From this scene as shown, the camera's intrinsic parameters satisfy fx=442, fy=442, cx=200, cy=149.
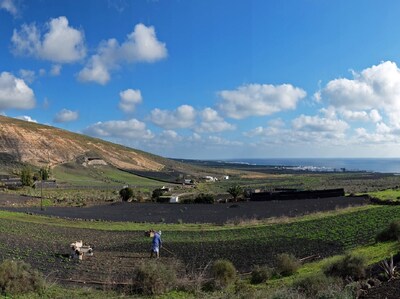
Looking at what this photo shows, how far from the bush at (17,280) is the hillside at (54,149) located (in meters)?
117

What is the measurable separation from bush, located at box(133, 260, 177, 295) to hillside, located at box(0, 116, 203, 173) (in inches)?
4661

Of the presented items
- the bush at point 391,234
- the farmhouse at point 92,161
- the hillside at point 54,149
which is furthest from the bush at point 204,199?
the farmhouse at point 92,161

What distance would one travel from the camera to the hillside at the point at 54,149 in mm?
131875

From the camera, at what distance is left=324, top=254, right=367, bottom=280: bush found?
14.9 metres

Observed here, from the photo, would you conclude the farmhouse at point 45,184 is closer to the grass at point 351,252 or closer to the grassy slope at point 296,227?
the grassy slope at point 296,227

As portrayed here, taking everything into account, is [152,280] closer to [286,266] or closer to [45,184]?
[286,266]

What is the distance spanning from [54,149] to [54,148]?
2.80ft

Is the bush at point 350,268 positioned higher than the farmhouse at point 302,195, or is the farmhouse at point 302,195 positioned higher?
the bush at point 350,268

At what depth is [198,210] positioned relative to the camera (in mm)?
56812

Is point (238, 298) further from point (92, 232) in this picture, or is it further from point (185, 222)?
point (185, 222)

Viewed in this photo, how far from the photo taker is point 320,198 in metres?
63.0

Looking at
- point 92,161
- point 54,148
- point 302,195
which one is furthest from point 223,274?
point 54,148

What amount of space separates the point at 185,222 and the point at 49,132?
126032 millimetres

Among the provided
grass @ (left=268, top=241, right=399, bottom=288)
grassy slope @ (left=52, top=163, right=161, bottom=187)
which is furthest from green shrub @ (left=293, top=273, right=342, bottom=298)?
grassy slope @ (left=52, top=163, right=161, bottom=187)
